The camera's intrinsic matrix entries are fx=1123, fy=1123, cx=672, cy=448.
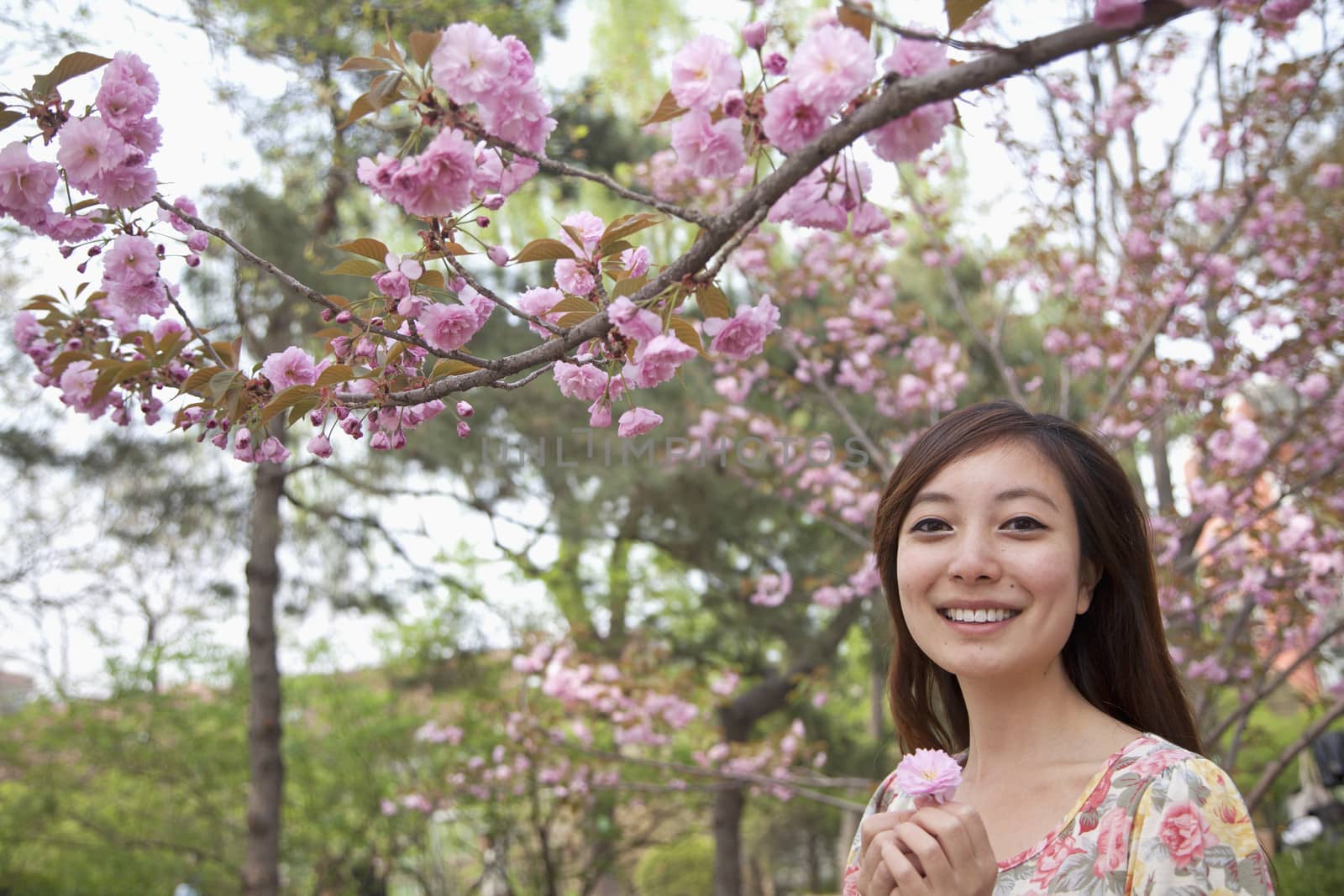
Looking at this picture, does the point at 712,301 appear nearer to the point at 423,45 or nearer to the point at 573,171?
the point at 573,171

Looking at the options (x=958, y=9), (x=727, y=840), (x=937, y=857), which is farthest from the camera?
(x=727, y=840)

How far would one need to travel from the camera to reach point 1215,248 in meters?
3.88

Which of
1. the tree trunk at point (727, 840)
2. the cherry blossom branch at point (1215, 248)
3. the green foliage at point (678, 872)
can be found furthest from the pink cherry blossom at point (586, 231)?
the green foliage at point (678, 872)

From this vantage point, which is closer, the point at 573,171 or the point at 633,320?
the point at 633,320

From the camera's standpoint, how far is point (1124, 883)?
1.09 m

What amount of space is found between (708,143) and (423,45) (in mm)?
302

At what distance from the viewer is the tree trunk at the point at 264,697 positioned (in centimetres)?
484

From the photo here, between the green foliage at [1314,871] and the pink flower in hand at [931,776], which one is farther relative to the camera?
the green foliage at [1314,871]

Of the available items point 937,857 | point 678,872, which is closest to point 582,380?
point 937,857

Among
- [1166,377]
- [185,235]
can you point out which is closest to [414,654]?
[1166,377]

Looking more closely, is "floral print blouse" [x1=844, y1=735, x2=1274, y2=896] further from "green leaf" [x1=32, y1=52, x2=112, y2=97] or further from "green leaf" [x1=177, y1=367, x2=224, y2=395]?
"green leaf" [x1=32, y1=52, x2=112, y2=97]

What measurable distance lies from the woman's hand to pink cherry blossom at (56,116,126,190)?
1104 mm

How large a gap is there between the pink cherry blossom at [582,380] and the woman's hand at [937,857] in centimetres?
57

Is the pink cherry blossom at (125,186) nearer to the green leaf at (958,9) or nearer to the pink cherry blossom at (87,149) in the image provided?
the pink cherry blossom at (87,149)
